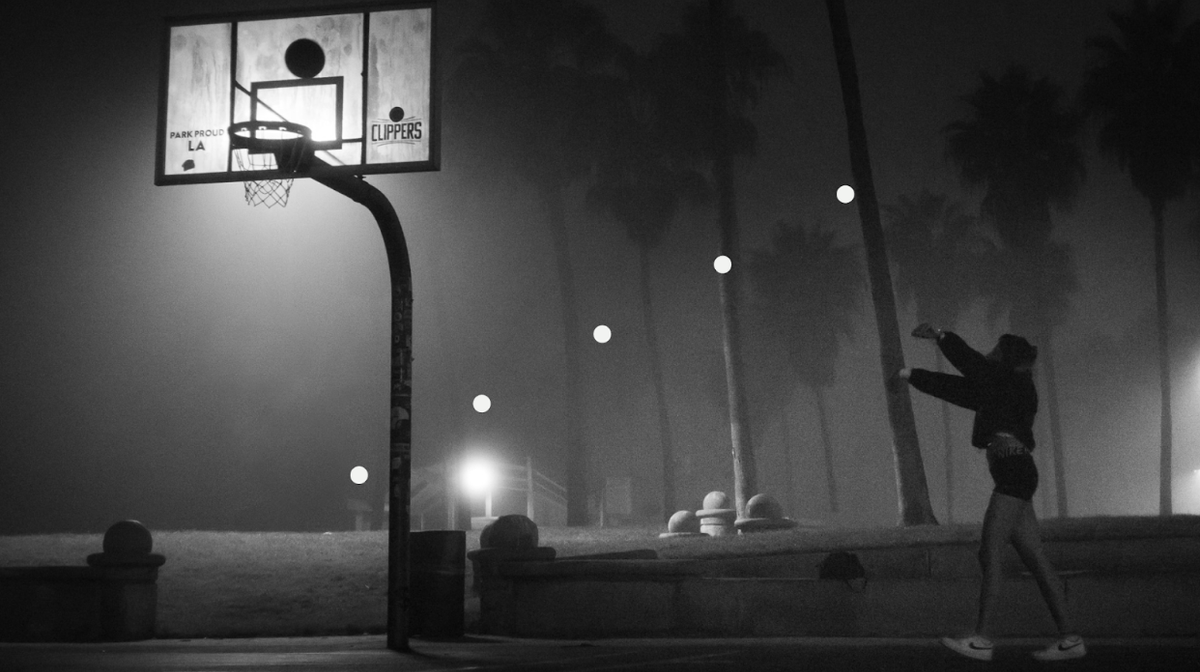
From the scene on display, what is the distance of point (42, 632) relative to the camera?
1307cm

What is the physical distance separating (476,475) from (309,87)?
25.1 meters

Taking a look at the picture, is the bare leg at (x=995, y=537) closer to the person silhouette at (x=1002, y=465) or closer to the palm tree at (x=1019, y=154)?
the person silhouette at (x=1002, y=465)

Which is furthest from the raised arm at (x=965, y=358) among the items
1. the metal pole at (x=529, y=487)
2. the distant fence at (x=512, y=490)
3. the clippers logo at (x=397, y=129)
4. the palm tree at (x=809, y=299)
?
the palm tree at (x=809, y=299)

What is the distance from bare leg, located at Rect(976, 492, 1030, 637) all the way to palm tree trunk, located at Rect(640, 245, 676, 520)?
28899 millimetres

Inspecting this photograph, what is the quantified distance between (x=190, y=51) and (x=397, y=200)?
24.1 meters

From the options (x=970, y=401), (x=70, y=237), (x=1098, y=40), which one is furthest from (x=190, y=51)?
(x=1098, y=40)

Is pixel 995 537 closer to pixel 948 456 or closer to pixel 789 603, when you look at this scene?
pixel 789 603

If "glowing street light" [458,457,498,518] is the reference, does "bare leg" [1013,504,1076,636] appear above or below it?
below

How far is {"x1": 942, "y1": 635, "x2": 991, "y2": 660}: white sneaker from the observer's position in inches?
328

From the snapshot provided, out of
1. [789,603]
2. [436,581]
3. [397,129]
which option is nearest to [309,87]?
[397,129]

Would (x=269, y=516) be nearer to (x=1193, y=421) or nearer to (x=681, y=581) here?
(x=681, y=581)

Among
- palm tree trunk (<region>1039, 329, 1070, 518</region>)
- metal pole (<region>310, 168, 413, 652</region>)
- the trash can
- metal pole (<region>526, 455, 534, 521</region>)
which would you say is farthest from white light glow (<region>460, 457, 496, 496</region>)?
metal pole (<region>310, 168, 413, 652</region>)

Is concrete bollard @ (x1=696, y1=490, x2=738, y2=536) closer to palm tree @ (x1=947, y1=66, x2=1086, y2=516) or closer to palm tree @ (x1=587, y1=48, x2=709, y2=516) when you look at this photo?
palm tree @ (x1=587, y1=48, x2=709, y2=516)

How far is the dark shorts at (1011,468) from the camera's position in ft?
27.1
